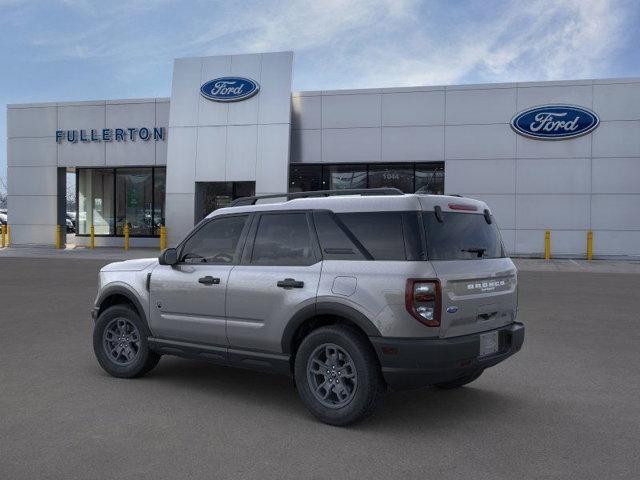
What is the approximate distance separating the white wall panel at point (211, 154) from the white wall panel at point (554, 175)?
10937mm

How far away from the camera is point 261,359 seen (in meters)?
5.32

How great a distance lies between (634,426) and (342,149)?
65.1 ft

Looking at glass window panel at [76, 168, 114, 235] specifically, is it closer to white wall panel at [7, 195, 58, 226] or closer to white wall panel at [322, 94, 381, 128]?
white wall panel at [7, 195, 58, 226]

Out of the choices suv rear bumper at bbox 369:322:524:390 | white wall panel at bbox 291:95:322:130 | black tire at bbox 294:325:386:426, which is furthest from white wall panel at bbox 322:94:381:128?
suv rear bumper at bbox 369:322:524:390

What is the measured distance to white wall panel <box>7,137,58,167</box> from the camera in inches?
1080

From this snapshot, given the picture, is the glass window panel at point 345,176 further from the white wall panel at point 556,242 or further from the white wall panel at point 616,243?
the white wall panel at point 616,243

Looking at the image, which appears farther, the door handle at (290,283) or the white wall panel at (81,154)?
the white wall panel at (81,154)

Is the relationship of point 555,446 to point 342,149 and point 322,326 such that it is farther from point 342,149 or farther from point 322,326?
point 342,149

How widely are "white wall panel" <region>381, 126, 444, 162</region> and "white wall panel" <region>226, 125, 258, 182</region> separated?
4.89 metres

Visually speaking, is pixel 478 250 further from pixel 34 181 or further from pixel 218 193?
pixel 34 181

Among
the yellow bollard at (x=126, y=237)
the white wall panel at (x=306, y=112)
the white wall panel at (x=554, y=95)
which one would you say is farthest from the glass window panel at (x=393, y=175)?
the yellow bollard at (x=126, y=237)

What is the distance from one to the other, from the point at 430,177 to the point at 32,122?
1729 cm

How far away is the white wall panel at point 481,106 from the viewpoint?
22.7 meters

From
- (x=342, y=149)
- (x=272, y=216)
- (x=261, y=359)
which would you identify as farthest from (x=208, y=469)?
(x=342, y=149)
